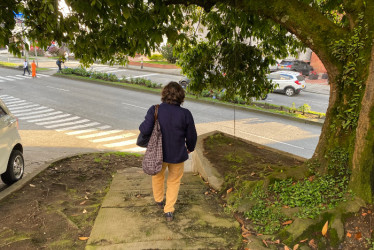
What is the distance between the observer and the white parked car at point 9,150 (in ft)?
18.5

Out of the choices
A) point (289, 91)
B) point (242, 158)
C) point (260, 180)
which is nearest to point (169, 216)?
point (260, 180)

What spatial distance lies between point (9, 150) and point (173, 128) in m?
3.74

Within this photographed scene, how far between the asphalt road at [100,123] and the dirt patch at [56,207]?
238 cm

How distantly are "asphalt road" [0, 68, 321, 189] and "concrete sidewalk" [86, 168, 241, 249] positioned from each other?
16.2 ft

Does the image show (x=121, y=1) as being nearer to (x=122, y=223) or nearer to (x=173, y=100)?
(x=173, y=100)

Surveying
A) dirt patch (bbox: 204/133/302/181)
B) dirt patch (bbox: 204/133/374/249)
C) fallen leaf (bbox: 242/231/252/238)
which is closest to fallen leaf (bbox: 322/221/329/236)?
dirt patch (bbox: 204/133/374/249)

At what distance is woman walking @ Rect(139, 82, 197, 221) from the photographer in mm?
3701

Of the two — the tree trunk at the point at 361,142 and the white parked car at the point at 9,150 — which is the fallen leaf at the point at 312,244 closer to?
the tree trunk at the point at 361,142

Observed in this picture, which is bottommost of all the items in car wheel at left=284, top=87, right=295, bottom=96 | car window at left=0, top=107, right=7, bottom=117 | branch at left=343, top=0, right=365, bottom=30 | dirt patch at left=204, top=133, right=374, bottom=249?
dirt patch at left=204, top=133, right=374, bottom=249

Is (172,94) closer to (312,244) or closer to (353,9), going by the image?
(312,244)

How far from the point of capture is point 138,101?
18.9 metres

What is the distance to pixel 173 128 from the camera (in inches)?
146

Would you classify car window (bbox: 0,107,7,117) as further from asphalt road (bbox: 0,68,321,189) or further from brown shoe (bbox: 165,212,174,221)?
brown shoe (bbox: 165,212,174,221)

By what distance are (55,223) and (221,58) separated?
4722 millimetres
